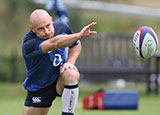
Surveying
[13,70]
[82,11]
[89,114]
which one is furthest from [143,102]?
[82,11]

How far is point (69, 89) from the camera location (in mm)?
5379

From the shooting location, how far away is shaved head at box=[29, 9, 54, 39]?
534 centimetres

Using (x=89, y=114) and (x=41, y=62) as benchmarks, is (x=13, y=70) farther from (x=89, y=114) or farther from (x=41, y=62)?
(x=41, y=62)

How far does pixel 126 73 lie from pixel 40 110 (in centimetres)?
766

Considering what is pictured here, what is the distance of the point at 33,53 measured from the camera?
18.0 ft

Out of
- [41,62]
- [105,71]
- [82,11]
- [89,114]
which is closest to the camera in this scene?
[41,62]

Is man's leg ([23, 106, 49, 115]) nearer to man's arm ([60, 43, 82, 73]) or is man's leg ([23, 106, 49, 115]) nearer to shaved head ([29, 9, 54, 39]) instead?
man's arm ([60, 43, 82, 73])

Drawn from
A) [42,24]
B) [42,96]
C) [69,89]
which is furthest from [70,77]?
[42,24]

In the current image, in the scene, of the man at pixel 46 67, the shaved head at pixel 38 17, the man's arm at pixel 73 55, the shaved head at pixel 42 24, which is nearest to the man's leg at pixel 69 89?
the man at pixel 46 67

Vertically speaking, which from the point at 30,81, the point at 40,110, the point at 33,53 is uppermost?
the point at 33,53

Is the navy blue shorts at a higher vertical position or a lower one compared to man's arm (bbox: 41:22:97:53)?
lower

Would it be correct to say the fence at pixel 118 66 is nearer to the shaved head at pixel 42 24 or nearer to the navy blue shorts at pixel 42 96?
Answer: the navy blue shorts at pixel 42 96

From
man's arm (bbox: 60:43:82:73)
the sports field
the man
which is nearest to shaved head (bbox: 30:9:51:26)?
Answer: the man

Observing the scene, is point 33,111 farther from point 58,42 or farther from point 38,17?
point 38,17
